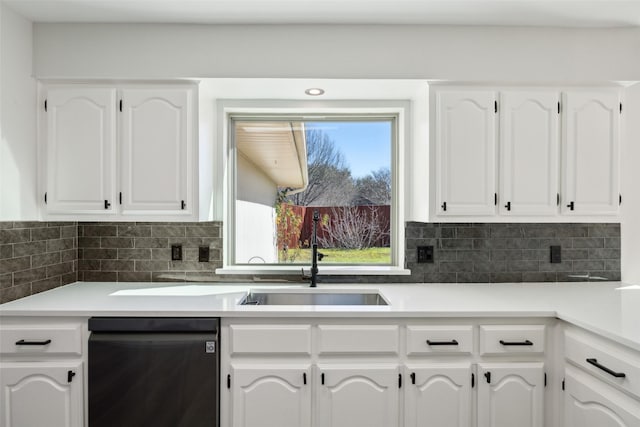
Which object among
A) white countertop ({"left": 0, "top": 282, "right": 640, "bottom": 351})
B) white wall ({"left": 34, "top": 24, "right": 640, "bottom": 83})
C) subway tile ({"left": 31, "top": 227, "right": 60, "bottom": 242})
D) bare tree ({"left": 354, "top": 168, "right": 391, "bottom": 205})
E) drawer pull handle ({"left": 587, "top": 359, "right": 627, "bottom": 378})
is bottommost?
drawer pull handle ({"left": 587, "top": 359, "right": 627, "bottom": 378})

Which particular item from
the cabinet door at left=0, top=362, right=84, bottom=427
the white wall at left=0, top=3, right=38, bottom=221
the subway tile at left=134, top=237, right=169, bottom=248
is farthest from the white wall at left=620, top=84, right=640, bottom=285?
the white wall at left=0, top=3, right=38, bottom=221

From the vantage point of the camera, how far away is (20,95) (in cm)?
199

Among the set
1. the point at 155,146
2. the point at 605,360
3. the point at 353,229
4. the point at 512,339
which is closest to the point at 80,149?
the point at 155,146

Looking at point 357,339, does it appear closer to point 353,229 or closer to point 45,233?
point 353,229

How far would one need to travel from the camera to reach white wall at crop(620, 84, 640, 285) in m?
2.33

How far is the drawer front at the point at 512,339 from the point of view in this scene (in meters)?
1.82

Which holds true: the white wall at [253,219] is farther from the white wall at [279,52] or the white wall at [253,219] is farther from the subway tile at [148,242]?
the white wall at [279,52]

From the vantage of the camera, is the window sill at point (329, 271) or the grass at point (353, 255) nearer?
the window sill at point (329, 271)

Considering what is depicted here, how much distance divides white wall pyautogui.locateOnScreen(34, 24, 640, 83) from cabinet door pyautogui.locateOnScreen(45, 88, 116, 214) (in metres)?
0.14

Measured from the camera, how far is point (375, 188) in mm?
2643

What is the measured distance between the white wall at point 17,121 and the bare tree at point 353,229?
1.70 m

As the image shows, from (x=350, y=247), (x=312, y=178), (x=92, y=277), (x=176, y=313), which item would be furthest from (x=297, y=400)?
(x=92, y=277)

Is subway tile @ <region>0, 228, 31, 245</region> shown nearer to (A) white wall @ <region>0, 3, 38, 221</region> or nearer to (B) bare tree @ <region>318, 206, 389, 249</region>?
(A) white wall @ <region>0, 3, 38, 221</region>

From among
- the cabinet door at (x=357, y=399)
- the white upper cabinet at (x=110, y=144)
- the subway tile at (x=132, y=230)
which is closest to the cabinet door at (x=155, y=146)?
the white upper cabinet at (x=110, y=144)
